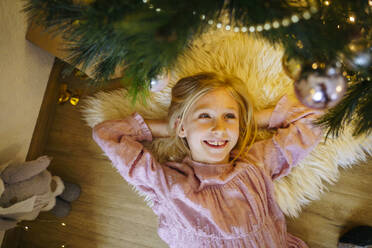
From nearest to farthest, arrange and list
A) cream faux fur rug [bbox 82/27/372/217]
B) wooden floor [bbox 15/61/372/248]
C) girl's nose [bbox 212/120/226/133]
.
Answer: girl's nose [bbox 212/120/226/133] → cream faux fur rug [bbox 82/27/372/217] → wooden floor [bbox 15/61/372/248]

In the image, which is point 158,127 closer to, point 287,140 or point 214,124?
point 214,124

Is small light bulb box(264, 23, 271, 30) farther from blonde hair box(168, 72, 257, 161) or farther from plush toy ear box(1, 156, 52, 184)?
plush toy ear box(1, 156, 52, 184)

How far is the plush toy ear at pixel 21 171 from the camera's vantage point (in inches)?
36.3

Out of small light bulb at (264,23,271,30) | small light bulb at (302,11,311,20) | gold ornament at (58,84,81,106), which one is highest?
small light bulb at (302,11,311,20)

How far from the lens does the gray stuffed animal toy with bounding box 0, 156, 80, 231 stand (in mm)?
903

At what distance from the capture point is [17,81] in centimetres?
101

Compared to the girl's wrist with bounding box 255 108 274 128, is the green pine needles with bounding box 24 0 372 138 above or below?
above

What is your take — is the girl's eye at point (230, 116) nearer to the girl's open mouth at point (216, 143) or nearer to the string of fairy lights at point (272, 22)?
the girl's open mouth at point (216, 143)

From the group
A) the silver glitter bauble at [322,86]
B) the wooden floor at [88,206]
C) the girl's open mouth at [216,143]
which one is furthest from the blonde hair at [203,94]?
the silver glitter bauble at [322,86]

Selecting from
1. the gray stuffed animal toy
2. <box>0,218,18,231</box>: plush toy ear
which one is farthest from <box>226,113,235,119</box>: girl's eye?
<box>0,218,18,231</box>: plush toy ear

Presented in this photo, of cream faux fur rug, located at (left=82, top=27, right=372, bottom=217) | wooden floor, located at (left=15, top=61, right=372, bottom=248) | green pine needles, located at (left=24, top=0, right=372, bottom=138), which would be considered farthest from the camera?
wooden floor, located at (left=15, top=61, right=372, bottom=248)

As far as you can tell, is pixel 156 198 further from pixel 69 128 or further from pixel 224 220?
pixel 69 128

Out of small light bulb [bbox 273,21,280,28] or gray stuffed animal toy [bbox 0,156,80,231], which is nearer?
small light bulb [bbox 273,21,280,28]

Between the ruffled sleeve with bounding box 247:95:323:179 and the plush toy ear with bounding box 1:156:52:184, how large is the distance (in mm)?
810
